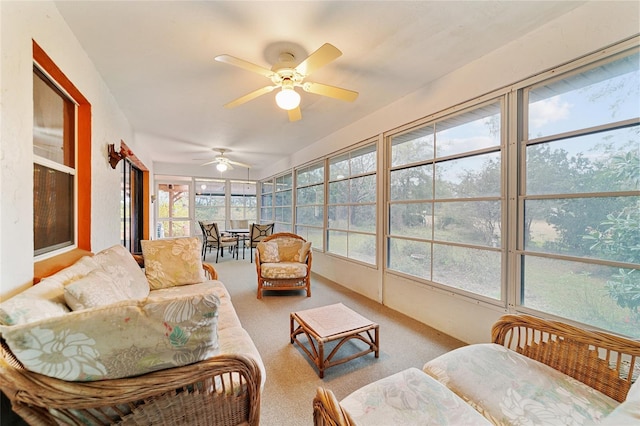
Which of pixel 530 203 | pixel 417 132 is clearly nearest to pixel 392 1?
pixel 417 132

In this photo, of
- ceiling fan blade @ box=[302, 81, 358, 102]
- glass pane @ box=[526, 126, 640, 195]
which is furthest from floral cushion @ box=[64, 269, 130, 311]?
glass pane @ box=[526, 126, 640, 195]

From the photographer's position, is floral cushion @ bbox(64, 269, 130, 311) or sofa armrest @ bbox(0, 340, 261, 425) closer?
sofa armrest @ bbox(0, 340, 261, 425)

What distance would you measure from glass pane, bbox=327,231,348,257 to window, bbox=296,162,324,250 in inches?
8.8

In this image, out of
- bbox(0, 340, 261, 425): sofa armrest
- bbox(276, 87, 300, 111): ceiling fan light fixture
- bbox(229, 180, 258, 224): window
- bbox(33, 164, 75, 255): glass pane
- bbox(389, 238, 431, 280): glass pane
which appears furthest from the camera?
bbox(229, 180, 258, 224): window

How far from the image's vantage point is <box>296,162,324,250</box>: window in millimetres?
4819

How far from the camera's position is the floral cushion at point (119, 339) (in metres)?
0.72

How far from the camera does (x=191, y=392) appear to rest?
90cm

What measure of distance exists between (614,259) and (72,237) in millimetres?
3861

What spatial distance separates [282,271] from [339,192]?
5.52ft

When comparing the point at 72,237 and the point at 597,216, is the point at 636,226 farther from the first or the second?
the point at 72,237

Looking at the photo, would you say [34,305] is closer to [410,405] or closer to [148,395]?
[148,395]

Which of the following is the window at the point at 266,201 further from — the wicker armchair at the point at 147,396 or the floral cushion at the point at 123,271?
the wicker armchair at the point at 147,396

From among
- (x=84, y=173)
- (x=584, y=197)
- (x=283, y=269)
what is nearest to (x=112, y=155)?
(x=84, y=173)

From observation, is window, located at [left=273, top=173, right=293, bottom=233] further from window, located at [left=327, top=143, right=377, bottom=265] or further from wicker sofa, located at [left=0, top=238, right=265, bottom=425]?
wicker sofa, located at [left=0, top=238, right=265, bottom=425]
